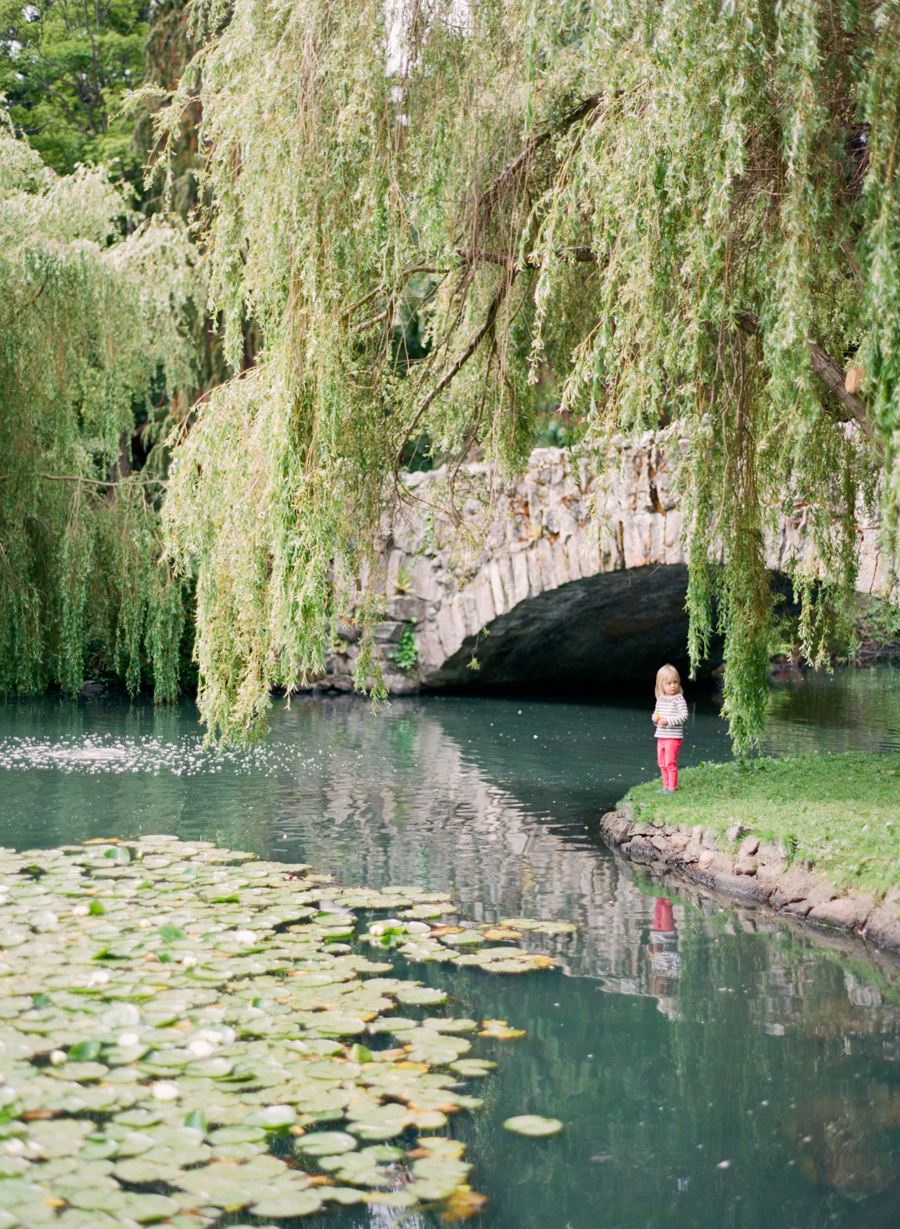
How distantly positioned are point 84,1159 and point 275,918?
2.30 m

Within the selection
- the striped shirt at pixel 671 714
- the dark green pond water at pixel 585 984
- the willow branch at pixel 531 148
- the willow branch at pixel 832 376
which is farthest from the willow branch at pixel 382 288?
the striped shirt at pixel 671 714

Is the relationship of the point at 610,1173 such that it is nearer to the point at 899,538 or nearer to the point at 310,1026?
the point at 310,1026

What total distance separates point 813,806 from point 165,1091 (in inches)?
179

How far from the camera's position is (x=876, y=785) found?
7.51 meters

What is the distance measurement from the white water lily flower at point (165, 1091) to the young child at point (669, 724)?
5.04m

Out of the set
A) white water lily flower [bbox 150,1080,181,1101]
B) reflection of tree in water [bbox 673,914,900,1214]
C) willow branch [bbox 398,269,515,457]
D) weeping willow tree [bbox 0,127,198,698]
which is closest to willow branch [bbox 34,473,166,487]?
weeping willow tree [bbox 0,127,198,698]

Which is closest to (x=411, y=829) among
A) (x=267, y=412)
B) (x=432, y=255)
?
(x=267, y=412)

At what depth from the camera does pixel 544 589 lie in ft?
46.7

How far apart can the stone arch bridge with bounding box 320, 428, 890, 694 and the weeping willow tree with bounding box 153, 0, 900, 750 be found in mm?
4178

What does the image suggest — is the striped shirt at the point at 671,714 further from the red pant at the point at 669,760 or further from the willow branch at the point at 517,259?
the willow branch at the point at 517,259

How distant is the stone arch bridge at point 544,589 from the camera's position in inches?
509

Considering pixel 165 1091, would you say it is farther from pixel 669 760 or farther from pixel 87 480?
pixel 87 480

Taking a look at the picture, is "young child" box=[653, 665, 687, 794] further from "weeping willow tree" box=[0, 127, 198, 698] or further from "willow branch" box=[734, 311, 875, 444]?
"weeping willow tree" box=[0, 127, 198, 698]

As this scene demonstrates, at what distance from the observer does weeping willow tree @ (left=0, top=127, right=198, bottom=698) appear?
39.1 feet
